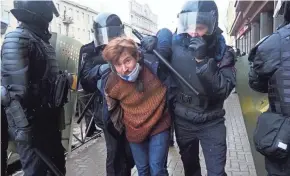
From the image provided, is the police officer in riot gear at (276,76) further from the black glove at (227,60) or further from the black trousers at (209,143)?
the black trousers at (209,143)

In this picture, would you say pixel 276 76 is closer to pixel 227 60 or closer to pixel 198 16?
pixel 227 60

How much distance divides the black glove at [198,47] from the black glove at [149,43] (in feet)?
1.25

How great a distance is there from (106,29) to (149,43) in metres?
0.62

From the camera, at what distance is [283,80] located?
2.28 metres

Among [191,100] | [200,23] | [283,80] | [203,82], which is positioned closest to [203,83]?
[203,82]

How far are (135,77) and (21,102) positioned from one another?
935 millimetres

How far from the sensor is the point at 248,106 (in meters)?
3.39

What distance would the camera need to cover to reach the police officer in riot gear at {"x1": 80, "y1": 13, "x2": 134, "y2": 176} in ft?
10.6

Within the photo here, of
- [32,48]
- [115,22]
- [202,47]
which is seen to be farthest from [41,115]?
[202,47]

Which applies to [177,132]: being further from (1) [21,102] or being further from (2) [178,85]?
(1) [21,102]

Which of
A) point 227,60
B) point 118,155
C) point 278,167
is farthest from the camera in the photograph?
point 118,155

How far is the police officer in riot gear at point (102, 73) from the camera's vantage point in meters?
3.24

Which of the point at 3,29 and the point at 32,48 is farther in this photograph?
the point at 3,29

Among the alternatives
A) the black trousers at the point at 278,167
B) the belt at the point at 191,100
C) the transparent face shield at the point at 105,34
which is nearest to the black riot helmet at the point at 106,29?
the transparent face shield at the point at 105,34
